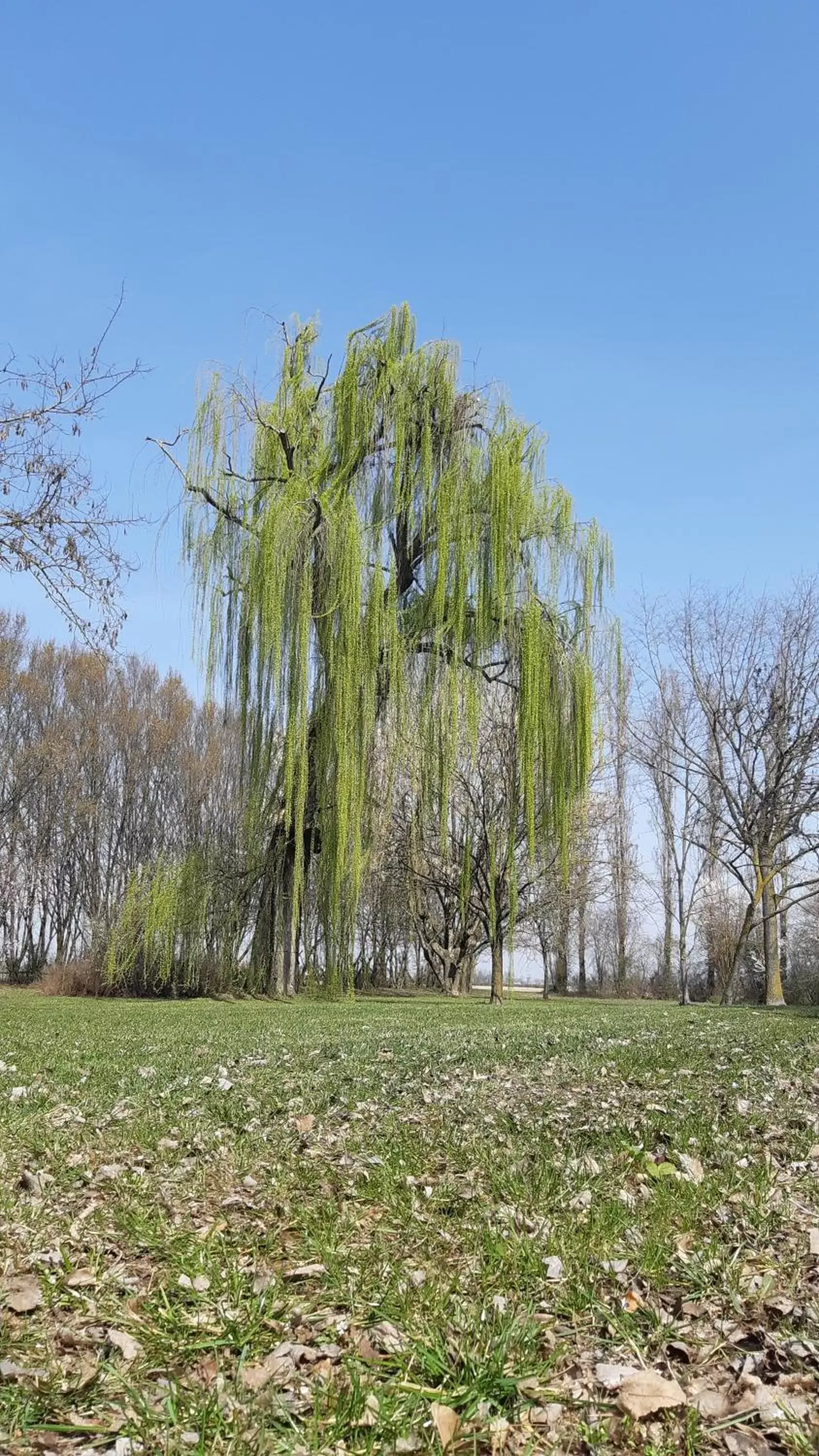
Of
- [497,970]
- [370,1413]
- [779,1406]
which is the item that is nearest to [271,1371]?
[370,1413]

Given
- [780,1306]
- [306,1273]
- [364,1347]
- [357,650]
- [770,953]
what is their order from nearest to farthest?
[364,1347] < [780,1306] < [306,1273] < [357,650] < [770,953]

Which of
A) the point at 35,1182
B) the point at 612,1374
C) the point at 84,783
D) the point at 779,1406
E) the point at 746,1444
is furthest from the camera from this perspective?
the point at 84,783

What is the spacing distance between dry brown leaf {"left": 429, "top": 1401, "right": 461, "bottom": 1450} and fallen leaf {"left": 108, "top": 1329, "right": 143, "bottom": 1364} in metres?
0.77

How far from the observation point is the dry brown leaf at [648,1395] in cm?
207

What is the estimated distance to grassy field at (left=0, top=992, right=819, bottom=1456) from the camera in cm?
205

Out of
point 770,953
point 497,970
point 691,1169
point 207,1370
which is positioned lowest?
point 497,970

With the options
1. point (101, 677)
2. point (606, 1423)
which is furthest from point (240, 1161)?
point (101, 677)

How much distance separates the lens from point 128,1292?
2621 mm

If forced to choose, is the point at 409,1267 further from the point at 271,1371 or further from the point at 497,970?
the point at 497,970

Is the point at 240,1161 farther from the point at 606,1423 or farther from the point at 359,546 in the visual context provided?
the point at 359,546

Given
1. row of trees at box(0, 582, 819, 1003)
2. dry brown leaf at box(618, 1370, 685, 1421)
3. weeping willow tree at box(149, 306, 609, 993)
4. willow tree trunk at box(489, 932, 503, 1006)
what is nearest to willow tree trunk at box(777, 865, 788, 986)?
row of trees at box(0, 582, 819, 1003)

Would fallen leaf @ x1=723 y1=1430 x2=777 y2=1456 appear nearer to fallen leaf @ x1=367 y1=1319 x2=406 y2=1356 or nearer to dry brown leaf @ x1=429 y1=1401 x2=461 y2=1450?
dry brown leaf @ x1=429 y1=1401 x2=461 y2=1450

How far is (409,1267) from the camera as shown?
273 cm

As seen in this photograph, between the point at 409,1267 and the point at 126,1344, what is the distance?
818 millimetres
